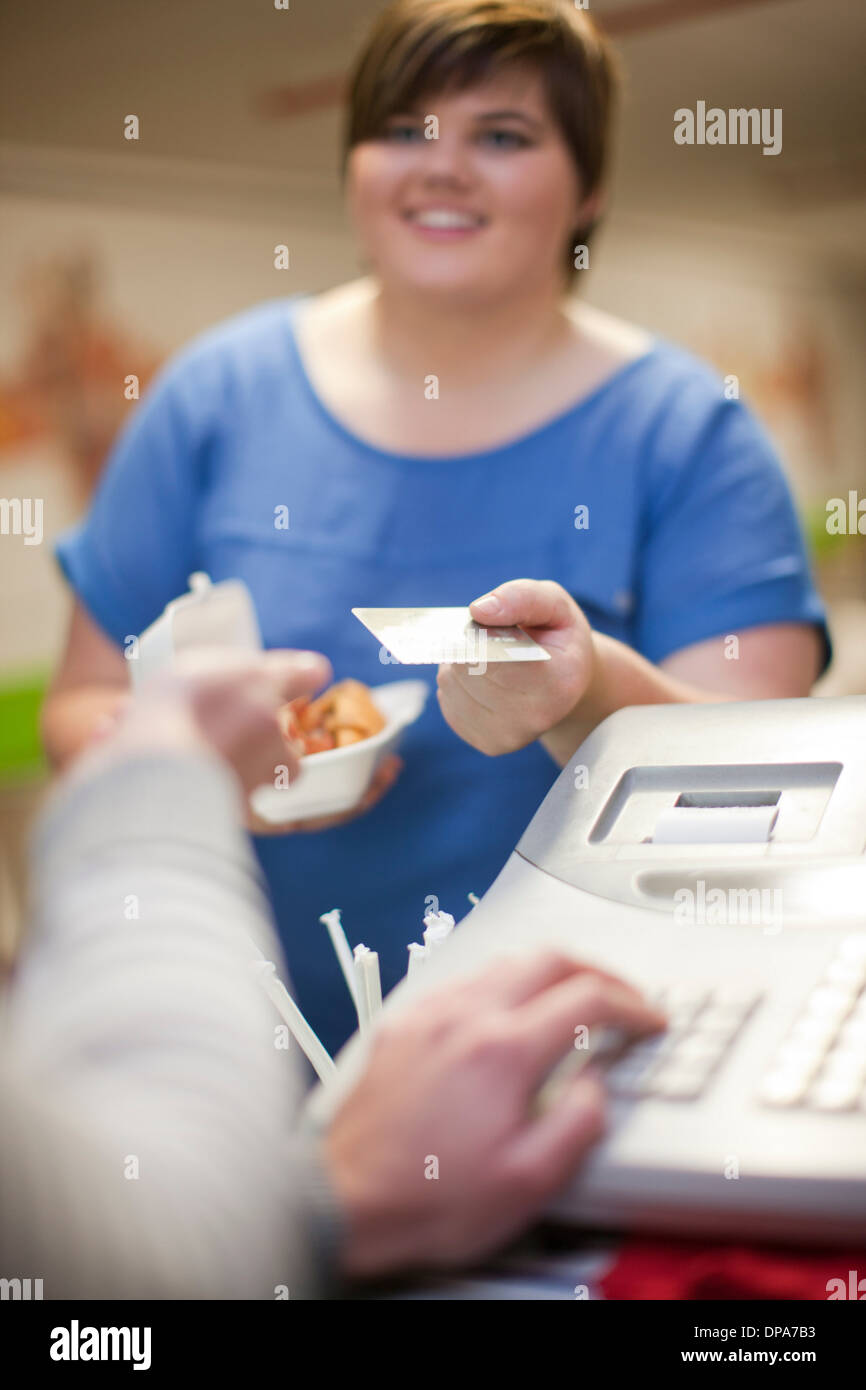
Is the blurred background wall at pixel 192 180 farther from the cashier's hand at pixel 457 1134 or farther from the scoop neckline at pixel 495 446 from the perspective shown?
the cashier's hand at pixel 457 1134

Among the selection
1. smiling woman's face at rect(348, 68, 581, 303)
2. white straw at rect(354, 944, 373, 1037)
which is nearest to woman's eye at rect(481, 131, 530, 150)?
smiling woman's face at rect(348, 68, 581, 303)

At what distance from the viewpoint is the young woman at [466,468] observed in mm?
1001

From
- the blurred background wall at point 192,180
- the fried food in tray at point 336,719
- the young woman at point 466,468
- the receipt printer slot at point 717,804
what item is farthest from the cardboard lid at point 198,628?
the blurred background wall at point 192,180

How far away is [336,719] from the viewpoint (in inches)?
37.2

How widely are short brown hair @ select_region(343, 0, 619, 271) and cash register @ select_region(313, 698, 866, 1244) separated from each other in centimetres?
54

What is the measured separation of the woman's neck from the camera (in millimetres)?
1065

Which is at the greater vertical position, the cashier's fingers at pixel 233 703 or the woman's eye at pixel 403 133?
the woman's eye at pixel 403 133

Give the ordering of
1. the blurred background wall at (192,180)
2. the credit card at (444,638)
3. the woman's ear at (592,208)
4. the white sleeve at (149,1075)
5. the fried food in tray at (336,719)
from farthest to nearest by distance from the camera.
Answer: the blurred background wall at (192,180)
the woman's ear at (592,208)
the fried food in tray at (336,719)
the credit card at (444,638)
the white sleeve at (149,1075)

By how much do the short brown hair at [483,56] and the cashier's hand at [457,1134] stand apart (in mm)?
801

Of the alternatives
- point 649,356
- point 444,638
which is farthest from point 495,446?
point 444,638

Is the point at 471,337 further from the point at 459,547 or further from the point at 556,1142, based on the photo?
the point at 556,1142

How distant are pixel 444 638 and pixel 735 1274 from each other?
35 centimetres

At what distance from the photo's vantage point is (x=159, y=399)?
3.75 feet

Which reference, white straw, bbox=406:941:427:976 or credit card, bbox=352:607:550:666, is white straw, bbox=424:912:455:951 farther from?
credit card, bbox=352:607:550:666
